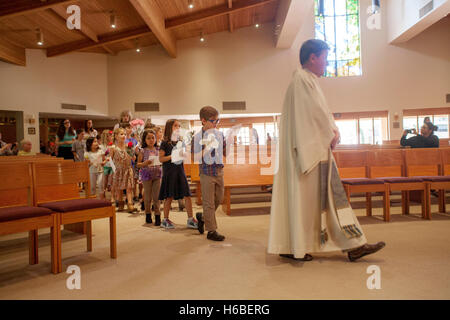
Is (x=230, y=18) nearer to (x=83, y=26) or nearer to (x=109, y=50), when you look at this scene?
(x=109, y=50)

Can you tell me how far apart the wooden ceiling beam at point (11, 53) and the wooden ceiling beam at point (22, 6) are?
244cm

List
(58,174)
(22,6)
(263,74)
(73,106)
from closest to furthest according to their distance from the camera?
(58,174), (22,6), (73,106), (263,74)

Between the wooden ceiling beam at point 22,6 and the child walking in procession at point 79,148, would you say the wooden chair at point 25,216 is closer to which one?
the child walking in procession at point 79,148

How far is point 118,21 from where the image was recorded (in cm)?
963

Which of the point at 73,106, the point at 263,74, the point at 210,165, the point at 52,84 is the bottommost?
the point at 210,165

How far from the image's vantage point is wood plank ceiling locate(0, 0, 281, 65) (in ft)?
27.2

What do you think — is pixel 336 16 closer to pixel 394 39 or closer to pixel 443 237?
pixel 394 39

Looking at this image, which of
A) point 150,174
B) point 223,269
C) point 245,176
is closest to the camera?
point 223,269

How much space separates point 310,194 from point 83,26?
9.21m

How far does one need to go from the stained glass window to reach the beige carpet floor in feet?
33.2

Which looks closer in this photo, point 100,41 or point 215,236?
point 215,236

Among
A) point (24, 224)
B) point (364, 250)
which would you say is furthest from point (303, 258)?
point (24, 224)

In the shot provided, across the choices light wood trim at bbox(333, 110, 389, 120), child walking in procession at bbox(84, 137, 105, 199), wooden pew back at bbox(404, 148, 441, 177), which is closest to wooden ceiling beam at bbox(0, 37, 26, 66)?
child walking in procession at bbox(84, 137, 105, 199)

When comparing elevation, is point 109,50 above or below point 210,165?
above
